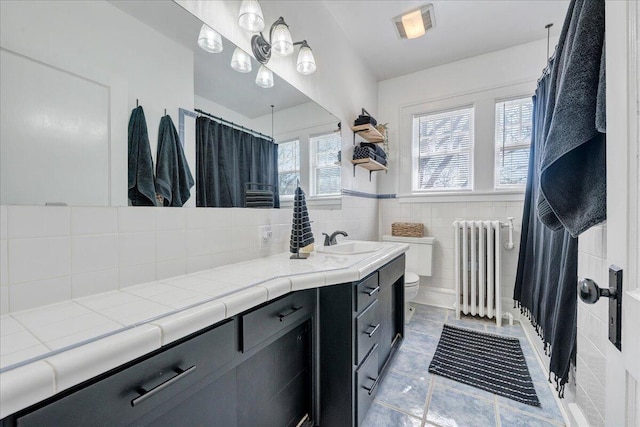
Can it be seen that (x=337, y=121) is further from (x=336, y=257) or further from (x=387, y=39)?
(x=336, y=257)

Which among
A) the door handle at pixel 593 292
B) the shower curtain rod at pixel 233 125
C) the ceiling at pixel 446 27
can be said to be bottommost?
the door handle at pixel 593 292

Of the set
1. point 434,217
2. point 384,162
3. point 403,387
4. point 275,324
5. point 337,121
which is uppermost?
point 337,121

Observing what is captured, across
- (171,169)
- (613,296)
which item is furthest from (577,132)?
(171,169)

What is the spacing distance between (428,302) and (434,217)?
0.92 metres

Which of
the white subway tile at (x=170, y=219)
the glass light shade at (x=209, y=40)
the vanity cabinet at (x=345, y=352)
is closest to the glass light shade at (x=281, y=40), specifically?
the glass light shade at (x=209, y=40)

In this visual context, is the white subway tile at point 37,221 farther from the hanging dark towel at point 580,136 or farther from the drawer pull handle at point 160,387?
the hanging dark towel at point 580,136

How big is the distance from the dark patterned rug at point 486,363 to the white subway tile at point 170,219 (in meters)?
1.75

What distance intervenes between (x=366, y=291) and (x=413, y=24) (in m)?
2.19

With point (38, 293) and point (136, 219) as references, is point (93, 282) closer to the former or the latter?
point (38, 293)

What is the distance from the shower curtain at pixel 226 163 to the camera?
46.0 inches

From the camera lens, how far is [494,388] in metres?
1.56

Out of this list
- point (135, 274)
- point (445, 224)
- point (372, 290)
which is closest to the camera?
point (135, 274)

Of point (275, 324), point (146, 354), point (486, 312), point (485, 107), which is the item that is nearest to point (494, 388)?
point (486, 312)

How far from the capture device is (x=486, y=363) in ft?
5.95
